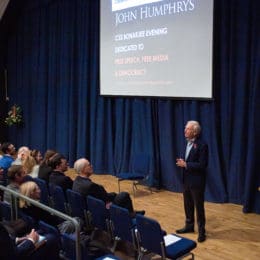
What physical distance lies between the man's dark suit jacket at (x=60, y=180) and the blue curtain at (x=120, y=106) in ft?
8.35

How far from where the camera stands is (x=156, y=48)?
23.6ft

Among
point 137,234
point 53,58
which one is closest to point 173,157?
point 137,234

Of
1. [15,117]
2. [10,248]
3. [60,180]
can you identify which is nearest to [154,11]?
[60,180]

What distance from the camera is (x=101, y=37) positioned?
8.38 m

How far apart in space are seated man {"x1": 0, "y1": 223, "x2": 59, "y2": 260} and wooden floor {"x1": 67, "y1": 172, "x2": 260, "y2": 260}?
171 cm

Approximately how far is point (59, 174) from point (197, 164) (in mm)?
1663

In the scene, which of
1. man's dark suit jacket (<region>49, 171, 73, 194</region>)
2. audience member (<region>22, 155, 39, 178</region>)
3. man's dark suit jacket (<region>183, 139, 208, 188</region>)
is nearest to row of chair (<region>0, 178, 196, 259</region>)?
man's dark suit jacket (<region>49, 171, 73, 194</region>)

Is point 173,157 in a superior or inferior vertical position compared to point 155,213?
superior

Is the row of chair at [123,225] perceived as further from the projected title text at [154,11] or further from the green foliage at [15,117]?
the green foliage at [15,117]

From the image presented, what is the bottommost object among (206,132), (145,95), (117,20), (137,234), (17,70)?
(137,234)

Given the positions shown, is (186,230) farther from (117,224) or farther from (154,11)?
(154,11)

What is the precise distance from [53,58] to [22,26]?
1871mm

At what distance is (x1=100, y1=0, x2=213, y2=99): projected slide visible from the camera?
6.48 metres

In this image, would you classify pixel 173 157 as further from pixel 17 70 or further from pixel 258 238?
pixel 17 70
